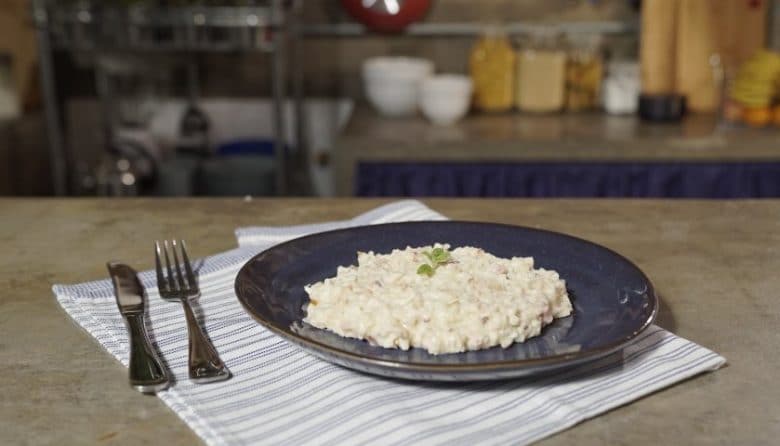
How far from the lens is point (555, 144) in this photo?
2.24 metres

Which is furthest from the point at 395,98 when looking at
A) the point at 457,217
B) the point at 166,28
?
the point at 457,217

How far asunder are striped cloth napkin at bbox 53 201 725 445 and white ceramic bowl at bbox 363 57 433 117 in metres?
1.79

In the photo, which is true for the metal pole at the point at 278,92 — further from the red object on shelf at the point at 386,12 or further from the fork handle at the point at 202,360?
the fork handle at the point at 202,360

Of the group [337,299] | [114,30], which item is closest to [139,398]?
[337,299]

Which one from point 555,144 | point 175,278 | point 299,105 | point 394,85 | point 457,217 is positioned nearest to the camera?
point 175,278

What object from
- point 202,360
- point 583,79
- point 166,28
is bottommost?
point 202,360

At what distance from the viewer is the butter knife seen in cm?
70

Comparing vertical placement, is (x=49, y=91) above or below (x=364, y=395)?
above

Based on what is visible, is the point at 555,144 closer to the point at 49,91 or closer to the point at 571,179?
the point at 571,179

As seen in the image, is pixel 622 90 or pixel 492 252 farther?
pixel 622 90

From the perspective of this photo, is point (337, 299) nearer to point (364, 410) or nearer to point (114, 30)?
point (364, 410)

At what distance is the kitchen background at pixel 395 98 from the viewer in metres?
2.26

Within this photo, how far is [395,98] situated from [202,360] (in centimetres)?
190

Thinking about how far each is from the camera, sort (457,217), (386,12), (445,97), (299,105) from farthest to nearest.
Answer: (299,105)
(386,12)
(445,97)
(457,217)
